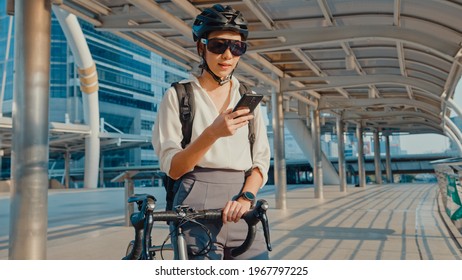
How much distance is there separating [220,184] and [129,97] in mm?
55994

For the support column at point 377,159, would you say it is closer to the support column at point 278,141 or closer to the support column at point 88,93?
the support column at point 88,93

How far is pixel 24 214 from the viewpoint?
16.8 feet

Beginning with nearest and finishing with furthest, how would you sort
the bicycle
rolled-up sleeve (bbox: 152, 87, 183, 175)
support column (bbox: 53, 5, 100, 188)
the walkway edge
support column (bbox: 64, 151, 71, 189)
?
the bicycle, rolled-up sleeve (bbox: 152, 87, 183, 175), the walkway edge, support column (bbox: 53, 5, 100, 188), support column (bbox: 64, 151, 71, 189)

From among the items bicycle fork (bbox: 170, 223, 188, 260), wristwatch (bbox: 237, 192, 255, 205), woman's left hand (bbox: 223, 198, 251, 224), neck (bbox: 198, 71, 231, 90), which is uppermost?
neck (bbox: 198, 71, 231, 90)

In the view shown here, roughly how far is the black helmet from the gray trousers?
52 cm

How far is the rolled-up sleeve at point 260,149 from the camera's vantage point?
1.69m

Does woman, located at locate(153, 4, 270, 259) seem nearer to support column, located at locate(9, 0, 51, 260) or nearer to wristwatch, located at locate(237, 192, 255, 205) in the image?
wristwatch, located at locate(237, 192, 255, 205)

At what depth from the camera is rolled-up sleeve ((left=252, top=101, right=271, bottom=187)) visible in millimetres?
1691

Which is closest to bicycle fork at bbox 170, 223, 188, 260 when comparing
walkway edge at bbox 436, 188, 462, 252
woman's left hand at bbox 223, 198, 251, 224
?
woman's left hand at bbox 223, 198, 251, 224

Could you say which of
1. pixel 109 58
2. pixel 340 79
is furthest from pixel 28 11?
pixel 109 58

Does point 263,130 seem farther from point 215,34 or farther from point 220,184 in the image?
point 215,34

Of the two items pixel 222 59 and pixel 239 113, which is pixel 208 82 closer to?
pixel 222 59

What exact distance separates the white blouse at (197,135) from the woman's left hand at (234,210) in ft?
0.60

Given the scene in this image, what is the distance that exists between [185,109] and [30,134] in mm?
4282
